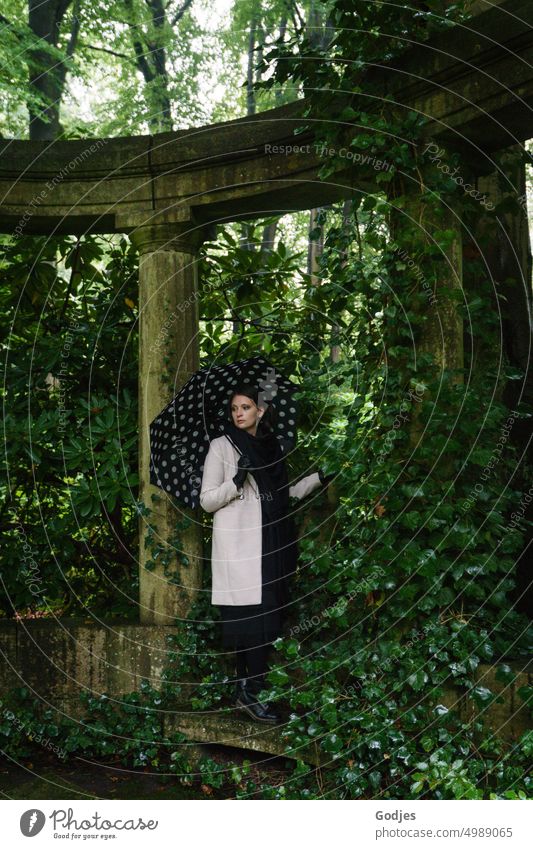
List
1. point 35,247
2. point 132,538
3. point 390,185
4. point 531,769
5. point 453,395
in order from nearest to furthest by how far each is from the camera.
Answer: point 531,769, point 453,395, point 390,185, point 132,538, point 35,247

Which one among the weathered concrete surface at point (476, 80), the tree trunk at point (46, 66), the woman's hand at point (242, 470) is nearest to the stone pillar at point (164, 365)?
the woman's hand at point (242, 470)

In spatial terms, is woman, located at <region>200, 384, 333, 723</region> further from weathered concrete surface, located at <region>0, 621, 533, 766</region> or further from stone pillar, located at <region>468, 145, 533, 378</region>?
stone pillar, located at <region>468, 145, 533, 378</region>

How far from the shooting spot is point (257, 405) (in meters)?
4.96

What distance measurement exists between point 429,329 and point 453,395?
389 millimetres

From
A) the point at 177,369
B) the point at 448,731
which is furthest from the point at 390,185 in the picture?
the point at 448,731

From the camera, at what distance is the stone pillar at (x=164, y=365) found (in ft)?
18.0

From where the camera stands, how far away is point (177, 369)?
5531 millimetres

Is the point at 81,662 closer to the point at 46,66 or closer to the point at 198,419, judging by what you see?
the point at 198,419

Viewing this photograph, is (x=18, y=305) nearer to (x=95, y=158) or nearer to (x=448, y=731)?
(x=95, y=158)

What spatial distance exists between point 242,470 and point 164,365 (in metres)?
1.09

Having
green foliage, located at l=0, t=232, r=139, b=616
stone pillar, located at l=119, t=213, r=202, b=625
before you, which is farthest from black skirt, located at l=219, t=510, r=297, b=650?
green foliage, located at l=0, t=232, r=139, b=616

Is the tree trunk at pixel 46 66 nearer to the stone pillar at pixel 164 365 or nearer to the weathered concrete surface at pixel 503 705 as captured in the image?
the stone pillar at pixel 164 365

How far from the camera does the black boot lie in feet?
15.3

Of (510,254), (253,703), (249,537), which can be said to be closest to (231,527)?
(249,537)
